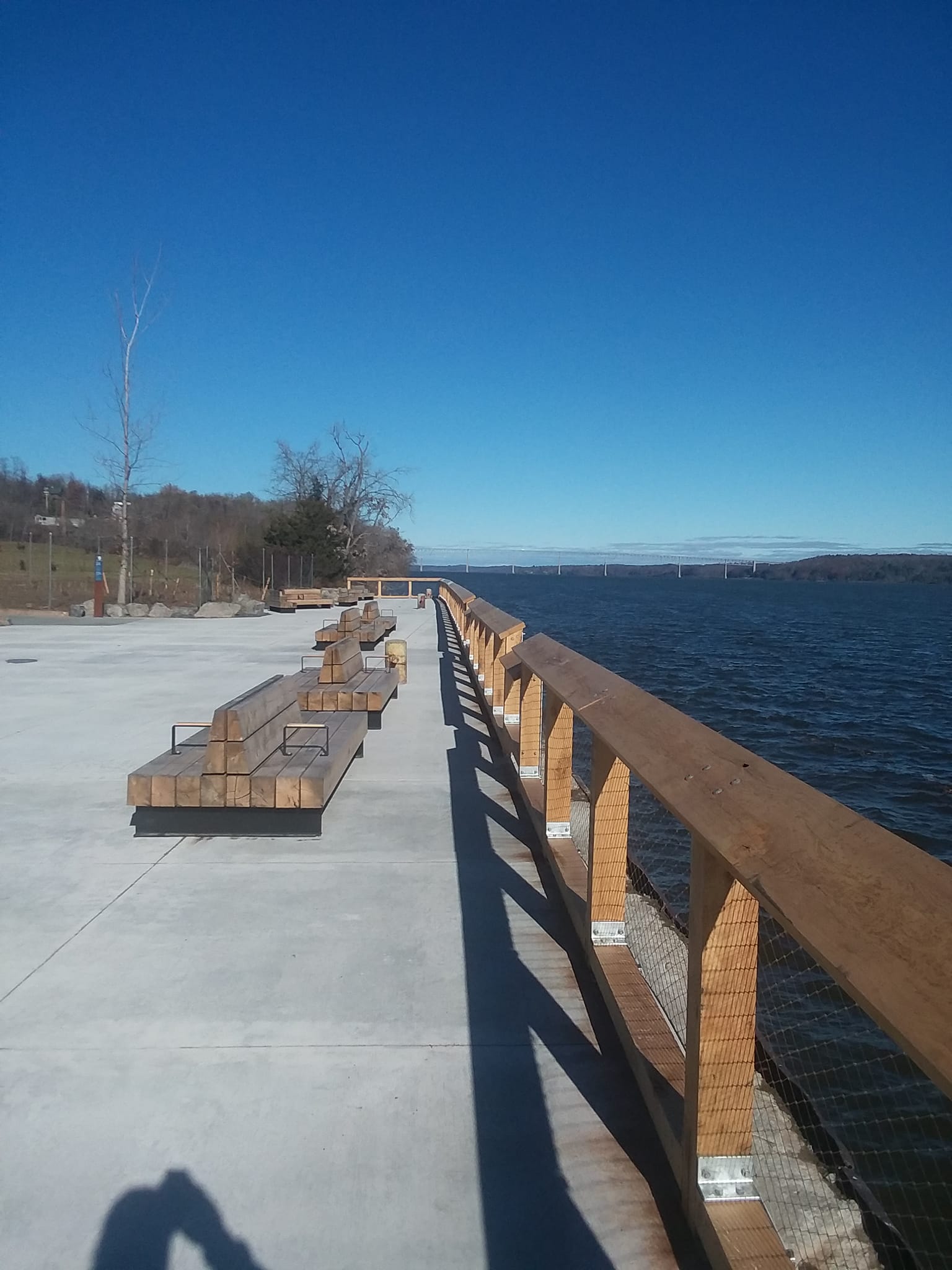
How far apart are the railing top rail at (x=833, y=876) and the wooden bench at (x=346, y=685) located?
5.06m

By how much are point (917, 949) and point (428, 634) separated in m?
19.1

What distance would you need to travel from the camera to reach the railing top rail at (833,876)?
1242 mm

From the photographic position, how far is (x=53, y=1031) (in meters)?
3.24

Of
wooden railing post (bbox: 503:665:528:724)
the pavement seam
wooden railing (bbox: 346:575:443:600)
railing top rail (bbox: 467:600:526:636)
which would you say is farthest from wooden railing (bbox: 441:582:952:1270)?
wooden railing (bbox: 346:575:443:600)

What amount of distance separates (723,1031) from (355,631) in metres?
11.6

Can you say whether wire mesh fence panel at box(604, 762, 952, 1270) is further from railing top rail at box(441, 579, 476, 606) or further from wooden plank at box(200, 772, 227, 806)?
railing top rail at box(441, 579, 476, 606)

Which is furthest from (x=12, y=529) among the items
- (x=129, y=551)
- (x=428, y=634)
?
(x=428, y=634)

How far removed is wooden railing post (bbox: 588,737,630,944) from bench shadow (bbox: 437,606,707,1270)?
315mm

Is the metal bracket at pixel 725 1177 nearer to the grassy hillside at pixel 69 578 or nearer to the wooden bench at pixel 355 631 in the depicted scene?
the wooden bench at pixel 355 631

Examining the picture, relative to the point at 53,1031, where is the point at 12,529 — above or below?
above

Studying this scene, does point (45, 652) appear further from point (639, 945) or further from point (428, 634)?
point (639, 945)

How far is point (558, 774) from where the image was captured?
183 inches

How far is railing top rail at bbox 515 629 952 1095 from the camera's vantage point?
1.24 metres

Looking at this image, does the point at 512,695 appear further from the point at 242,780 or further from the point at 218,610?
the point at 218,610
